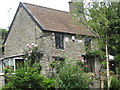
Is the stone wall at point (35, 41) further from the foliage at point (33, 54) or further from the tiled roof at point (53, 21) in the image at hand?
the tiled roof at point (53, 21)

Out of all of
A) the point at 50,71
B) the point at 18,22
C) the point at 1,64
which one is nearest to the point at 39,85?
the point at 50,71

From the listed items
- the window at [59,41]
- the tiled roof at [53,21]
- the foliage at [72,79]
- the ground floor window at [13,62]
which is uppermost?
the tiled roof at [53,21]

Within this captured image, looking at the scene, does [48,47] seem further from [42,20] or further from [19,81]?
[19,81]

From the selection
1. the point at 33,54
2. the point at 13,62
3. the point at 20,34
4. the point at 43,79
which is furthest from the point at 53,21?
the point at 43,79

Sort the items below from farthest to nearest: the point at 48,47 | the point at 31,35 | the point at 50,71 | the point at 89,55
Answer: the point at 89,55
the point at 31,35
the point at 48,47
the point at 50,71

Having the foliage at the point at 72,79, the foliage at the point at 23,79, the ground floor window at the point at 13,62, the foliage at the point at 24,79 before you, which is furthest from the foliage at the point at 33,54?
the foliage at the point at 23,79

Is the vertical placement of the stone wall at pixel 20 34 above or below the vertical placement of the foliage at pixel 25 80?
above

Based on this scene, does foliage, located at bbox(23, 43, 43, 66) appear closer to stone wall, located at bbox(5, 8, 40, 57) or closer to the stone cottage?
the stone cottage

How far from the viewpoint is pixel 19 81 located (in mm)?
12703

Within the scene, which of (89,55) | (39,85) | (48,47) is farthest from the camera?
(89,55)

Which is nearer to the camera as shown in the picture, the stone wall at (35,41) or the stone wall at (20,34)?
the stone wall at (35,41)

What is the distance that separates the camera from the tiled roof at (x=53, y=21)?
66.4 ft

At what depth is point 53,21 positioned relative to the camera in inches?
841

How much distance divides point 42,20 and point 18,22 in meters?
3.23
